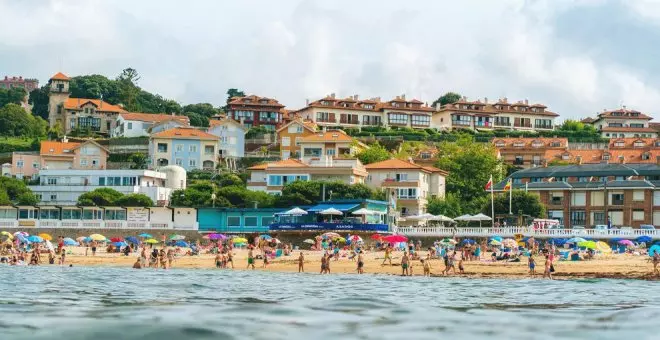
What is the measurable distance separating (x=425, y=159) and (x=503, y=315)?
85340mm

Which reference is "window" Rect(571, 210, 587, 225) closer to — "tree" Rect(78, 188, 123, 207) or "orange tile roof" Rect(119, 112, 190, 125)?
"tree" Rect(78, 188, 123, 207)

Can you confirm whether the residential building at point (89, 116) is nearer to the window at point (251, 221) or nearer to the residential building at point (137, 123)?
the residential building at point (137, 123)

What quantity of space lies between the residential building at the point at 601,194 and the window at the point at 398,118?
43.9m

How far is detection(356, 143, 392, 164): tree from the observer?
99562 millimetres

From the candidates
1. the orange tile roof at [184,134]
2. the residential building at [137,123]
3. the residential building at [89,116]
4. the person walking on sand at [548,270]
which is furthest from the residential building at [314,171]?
the residential building at [89,116]

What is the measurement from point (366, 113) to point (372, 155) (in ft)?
98.8

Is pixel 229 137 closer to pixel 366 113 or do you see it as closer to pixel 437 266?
pixel 366 113

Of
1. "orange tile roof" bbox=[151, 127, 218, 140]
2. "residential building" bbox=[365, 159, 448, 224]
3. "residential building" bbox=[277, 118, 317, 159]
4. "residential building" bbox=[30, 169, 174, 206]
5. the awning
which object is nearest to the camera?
the awning

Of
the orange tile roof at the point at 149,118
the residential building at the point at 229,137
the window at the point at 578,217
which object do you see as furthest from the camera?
the orange tile roof at the point at 149,118

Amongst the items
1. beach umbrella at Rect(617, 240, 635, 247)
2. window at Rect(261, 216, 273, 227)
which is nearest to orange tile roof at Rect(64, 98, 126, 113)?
window at Rect(261, 216, 273, 227)

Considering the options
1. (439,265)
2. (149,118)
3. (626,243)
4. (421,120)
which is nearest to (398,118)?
(421,120)

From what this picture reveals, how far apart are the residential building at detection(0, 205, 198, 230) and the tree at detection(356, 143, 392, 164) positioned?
26665 mm

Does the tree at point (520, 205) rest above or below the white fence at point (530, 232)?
above

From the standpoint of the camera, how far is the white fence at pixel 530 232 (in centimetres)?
6562
